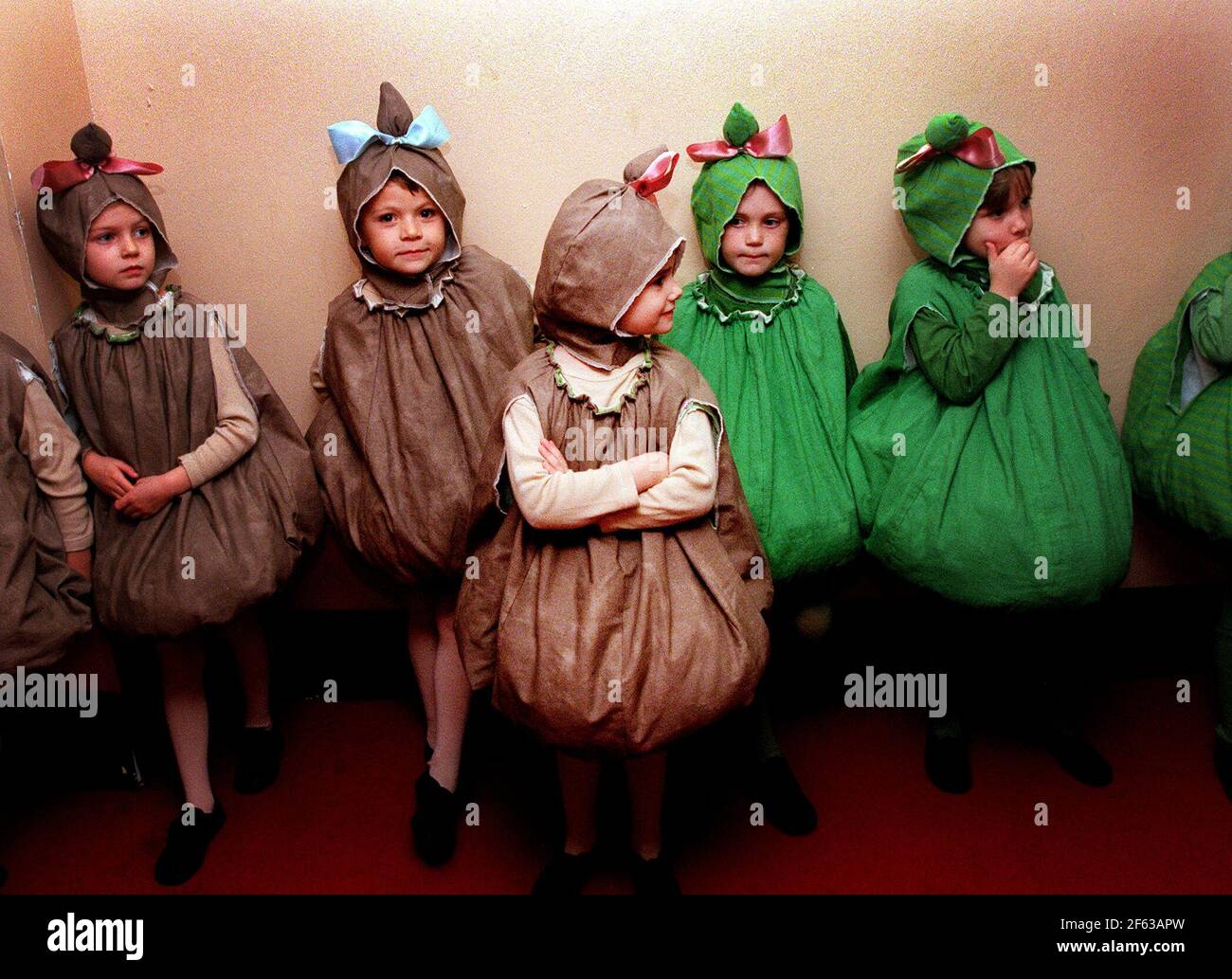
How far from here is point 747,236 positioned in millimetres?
2406

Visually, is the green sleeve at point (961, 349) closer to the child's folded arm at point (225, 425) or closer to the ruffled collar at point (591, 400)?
the ruffled collar at point (591, 400)

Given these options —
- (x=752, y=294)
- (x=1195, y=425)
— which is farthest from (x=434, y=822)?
(x=1195, y=425)

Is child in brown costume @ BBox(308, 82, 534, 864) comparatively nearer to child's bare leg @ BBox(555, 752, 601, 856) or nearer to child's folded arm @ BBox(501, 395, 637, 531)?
child's bare leg @ BBox(555, 752, 601, 856)

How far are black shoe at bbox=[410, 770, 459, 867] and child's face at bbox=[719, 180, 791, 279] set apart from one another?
1504 millimetres

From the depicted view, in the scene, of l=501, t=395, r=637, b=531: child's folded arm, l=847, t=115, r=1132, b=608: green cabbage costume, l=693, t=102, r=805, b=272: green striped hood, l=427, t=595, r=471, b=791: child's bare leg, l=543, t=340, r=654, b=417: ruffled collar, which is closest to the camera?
l=501, t=395, r=637, b=531: child's folded arm

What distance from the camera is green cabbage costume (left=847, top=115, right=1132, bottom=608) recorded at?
225cm

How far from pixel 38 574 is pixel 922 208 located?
221 cm

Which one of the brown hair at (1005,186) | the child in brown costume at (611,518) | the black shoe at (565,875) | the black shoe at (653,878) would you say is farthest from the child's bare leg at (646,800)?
the brown hair at (1005,186)

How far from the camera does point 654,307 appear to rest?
1.95 meters

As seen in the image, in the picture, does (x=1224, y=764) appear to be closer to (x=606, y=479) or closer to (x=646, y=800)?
(x=646, y=800)

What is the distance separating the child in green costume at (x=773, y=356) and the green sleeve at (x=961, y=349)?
0.21 m

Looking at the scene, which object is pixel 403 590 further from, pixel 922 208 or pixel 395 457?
pixel 922 208

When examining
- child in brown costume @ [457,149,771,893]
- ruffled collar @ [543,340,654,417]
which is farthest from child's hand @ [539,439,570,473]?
ruffled collar @ [543,340,654,417]
